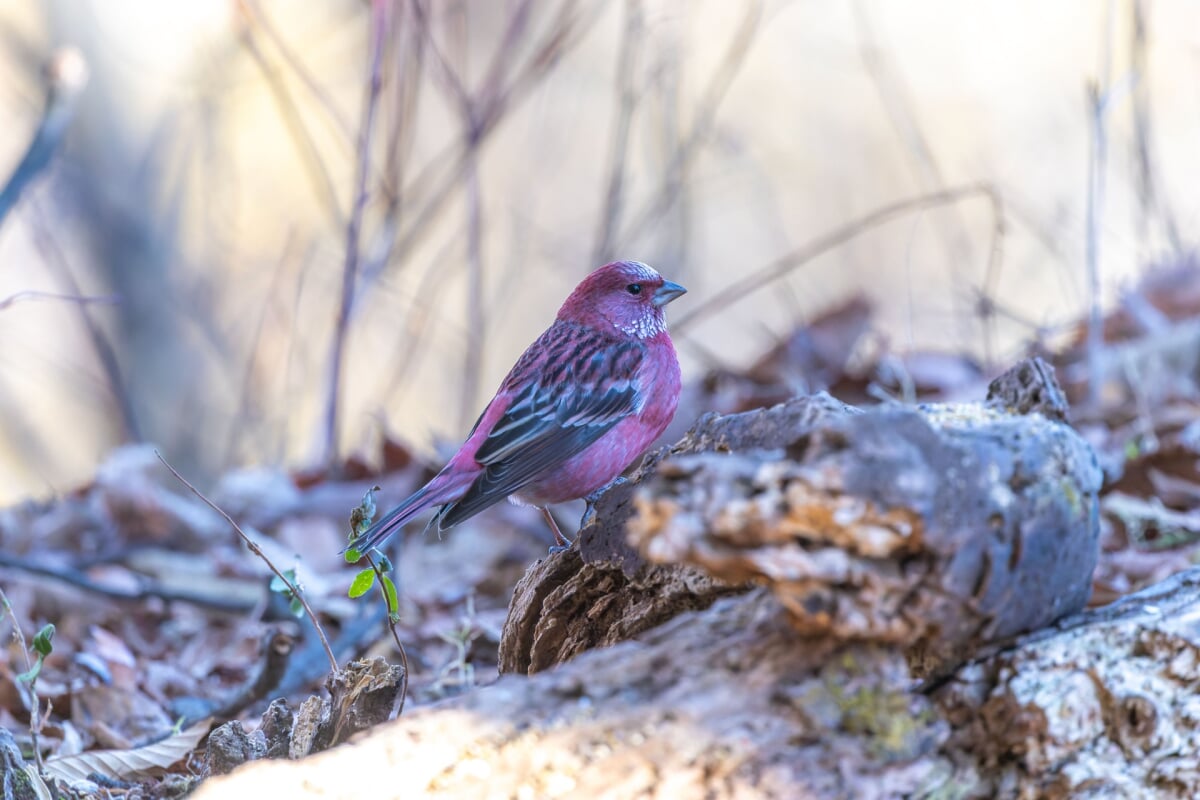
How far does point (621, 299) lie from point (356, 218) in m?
1.61

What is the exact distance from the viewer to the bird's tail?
2.63 metres

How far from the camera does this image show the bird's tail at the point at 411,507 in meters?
2.63

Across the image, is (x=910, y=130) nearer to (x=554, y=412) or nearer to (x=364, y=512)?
(x=554, y=412)

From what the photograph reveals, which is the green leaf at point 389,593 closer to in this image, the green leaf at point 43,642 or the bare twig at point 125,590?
the green leaf at point 43,642

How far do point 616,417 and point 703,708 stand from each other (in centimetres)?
158

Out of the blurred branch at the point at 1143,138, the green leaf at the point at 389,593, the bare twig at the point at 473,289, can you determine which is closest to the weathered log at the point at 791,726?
the green leaf at the point at 389,593

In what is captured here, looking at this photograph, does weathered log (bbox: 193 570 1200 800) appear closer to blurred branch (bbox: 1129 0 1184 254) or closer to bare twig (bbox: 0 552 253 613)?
bare twig (bbox: 0 552 253 613)

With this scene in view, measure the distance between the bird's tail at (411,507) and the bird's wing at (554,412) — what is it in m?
0.04

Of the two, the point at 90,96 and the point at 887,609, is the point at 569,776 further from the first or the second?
the point at 90,96

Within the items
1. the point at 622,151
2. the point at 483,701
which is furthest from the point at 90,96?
the point at 483,701

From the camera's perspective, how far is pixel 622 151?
5668 millimetres

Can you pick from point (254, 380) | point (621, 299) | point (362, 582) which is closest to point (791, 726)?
point (362, 582)

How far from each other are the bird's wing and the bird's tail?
42 millimetres

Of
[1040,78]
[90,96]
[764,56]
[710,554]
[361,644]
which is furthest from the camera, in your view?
[764,56]
